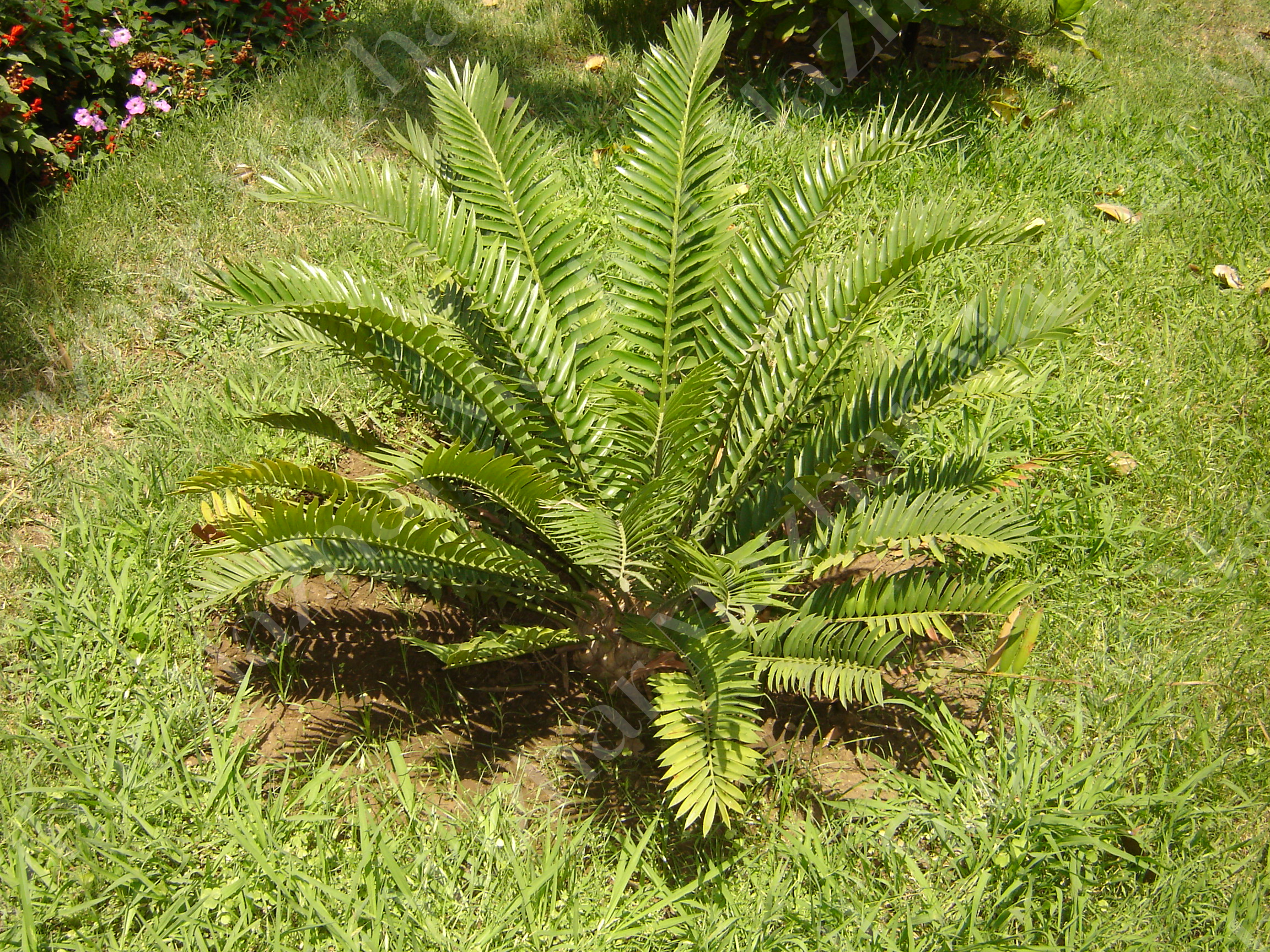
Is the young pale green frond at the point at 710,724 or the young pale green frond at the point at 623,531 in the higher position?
the young pale green frond at the point at 623,531

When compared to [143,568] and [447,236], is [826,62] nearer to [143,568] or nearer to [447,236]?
[447,236]

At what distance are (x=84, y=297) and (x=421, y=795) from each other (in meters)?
2.19

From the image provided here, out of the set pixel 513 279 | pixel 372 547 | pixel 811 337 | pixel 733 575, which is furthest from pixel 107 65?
pixel 733 575

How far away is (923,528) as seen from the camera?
2.01 metres

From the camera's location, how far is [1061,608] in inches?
97.2

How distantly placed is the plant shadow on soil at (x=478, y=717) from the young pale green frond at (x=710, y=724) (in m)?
0.31

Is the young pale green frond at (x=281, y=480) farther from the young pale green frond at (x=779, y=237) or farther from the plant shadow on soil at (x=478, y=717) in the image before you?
the young pale green frond at (x=779, y=237)

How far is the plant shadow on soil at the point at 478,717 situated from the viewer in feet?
7.00

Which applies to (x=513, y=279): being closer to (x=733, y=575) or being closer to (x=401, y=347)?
(x=401, y=347)

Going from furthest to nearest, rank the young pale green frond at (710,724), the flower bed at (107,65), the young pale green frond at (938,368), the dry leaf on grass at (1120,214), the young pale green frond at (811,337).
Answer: the dry leaf on grass at (1120,214) < the flower bed at (107,65) < the young pale green frond at (938,368) < the young pale green frond at (811,337) < the young pale green frond at (710,724)

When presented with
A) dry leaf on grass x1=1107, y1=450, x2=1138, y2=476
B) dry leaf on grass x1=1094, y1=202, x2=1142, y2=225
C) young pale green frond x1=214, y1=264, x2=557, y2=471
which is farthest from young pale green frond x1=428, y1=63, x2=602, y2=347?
dry leaf on grass x1=1094, y1=202, x2=1142, y2=225

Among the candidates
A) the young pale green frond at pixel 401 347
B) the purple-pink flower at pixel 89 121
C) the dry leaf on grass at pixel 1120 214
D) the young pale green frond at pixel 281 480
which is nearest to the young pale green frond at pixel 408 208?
the young pale green frond at pixel 401 347

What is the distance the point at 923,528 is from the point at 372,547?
110cm

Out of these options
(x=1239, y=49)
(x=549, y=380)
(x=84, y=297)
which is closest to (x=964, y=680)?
(x=549, y=380)
